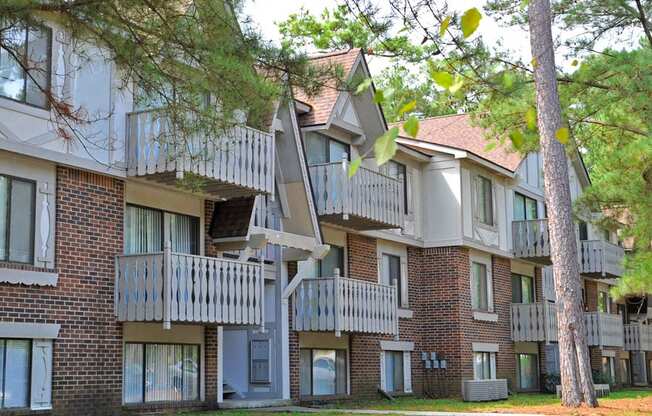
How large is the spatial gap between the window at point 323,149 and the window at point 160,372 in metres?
6.33

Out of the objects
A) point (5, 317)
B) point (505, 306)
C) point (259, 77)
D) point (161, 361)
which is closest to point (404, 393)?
point (505, 306)

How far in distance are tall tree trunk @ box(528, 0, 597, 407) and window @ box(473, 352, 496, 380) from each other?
993 cm

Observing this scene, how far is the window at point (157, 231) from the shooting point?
18766mm

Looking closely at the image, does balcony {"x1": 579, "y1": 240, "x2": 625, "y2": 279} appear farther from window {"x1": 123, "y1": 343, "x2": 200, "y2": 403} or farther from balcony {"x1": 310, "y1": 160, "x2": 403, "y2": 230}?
window {"x1": 123, "y1": 343, "x2": 200, "y2": 403}

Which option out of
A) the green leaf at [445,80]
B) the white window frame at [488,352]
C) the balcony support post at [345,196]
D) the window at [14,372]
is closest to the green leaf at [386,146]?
the green leaf at [445,80]

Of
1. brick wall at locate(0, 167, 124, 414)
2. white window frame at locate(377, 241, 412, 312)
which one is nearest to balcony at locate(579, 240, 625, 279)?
white window frame at locate(377, 241, 412, 312)

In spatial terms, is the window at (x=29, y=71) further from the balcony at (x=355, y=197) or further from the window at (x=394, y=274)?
the window at (x=394, y=274)

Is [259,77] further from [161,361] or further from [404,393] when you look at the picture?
[404,393]

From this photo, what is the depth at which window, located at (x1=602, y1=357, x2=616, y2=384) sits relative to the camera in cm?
4179

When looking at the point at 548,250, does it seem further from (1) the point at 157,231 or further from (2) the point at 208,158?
(2) the point at 208,158

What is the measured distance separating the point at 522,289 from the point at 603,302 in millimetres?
9630

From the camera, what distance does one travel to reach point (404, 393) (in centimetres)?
2848

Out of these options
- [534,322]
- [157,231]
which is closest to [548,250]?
[534,322]

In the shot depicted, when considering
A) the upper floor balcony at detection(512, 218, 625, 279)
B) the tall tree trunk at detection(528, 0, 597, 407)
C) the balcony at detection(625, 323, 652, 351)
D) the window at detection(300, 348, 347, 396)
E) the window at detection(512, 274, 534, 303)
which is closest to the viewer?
the tall tree trunk at detection(528, 0, 597, 407)
